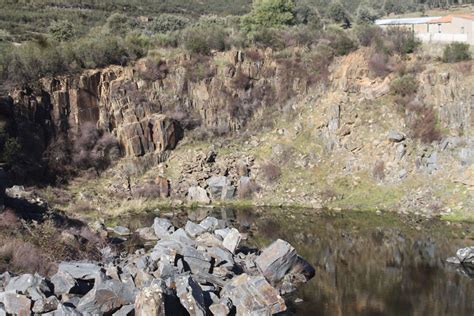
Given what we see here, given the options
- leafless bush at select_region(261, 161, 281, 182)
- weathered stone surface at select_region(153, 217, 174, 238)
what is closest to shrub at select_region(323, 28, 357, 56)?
leafless bush at select_region(261, 161, 281, 182)

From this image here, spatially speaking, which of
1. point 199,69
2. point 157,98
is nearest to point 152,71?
point 157,98

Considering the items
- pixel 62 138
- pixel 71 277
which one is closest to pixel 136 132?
pixel 62 138

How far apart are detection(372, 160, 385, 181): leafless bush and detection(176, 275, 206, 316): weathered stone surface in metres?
21.0

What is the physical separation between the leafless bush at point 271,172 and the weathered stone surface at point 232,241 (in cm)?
1346

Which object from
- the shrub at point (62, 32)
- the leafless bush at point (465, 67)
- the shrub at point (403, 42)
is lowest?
the leafless bush at point (465, 67)

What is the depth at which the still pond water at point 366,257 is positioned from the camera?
70.8 ft

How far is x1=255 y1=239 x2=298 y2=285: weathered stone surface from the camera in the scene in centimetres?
2372

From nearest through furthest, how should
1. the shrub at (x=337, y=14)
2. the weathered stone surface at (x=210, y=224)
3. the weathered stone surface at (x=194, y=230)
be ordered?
the weathered stone surface at (x=194, y=230) → the weathered stone surface at (x=210, y=224) → the shrub at (x=337, y=14)

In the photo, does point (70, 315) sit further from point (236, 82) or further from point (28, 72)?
point (236, 82)

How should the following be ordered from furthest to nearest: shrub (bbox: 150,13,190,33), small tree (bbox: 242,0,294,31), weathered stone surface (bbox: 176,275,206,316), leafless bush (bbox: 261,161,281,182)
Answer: shrub (bbox: 150,13,190,33) → small tree (bbox: 242,0,294,31) → leafless bush (bbox: 261,161,281,182) → weathered stone surface (bbox: 176,275,206,316)

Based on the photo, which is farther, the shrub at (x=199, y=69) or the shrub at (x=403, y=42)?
the shrub at (x=199, y=69)

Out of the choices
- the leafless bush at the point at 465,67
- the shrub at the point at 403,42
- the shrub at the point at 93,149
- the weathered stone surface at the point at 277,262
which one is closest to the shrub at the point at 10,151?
the shrub at the point at 93,149

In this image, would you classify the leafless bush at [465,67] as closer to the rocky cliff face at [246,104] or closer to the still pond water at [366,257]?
the rocky cliff face at [246,104]

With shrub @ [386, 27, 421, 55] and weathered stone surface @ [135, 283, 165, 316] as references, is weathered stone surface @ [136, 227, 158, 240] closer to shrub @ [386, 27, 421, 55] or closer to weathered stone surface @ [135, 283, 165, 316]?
weathered stone surface @ [135, 283, 165, 316]
